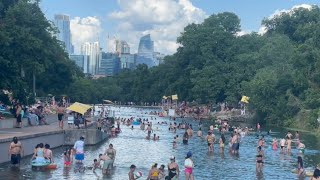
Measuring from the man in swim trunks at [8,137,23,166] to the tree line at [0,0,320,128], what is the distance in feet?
43.3

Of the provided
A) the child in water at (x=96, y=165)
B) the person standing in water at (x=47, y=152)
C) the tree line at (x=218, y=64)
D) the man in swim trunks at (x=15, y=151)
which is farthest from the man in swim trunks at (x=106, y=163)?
the tree line at (x=218, y=64)

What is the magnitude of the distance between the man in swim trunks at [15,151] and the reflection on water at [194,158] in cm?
50

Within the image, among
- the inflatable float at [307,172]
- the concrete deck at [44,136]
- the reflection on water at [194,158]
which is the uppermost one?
the concrete deck at [44,136]

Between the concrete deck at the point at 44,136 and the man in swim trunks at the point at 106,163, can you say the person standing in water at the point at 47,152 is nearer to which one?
the concrete deck at the point at 44,136

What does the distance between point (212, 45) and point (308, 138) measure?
59.7 m

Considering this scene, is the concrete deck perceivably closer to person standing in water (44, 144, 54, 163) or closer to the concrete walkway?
the concrete walkway

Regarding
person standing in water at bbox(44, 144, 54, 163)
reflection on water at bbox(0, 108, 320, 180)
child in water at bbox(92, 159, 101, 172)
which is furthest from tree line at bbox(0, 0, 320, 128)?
child in water at bbox(92, 159, 101, 172)

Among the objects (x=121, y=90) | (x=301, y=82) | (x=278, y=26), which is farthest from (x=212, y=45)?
(x=121, y=90)

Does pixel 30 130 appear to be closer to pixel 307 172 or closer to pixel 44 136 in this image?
pixel 44 136

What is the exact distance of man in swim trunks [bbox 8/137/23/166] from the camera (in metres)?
29.5

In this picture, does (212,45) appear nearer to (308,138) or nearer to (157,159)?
(308,138)

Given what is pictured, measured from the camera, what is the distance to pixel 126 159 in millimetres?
38938

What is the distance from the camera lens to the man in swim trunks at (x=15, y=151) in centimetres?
2955

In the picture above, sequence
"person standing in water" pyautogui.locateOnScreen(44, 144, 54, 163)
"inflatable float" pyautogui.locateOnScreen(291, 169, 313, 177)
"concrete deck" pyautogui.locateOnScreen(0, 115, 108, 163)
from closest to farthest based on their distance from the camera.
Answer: "person standing in water" pyautogui.locateOnScreen(44, 144, 54, 163) → "concrete deck" pyautogui.locateOnScreen(0, 115, 108, 163) → "inflatable float" pyautogui.locateOnScreen(291, 169, 313, 177)
